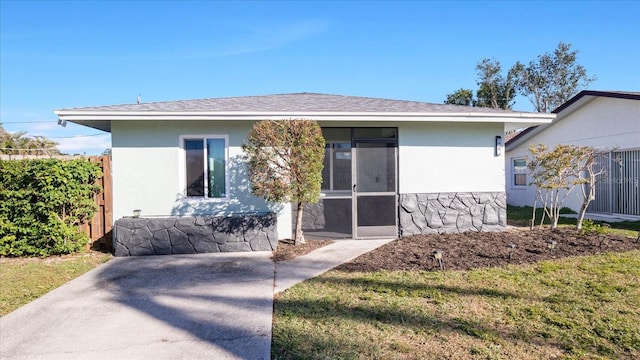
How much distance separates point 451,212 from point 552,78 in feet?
101

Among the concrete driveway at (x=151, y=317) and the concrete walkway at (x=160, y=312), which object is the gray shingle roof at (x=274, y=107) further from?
the concrete driveway at (x=151, y=317)

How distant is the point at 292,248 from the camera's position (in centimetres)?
Result: 730

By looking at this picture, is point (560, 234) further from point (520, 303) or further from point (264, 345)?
point (264, 345)

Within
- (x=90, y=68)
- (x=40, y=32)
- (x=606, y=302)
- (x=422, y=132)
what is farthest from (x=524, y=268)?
(x=90, y=68)

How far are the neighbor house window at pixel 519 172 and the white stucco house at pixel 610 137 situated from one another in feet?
4.94

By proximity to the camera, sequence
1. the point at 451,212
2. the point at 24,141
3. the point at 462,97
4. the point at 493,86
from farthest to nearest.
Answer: the point at 493,86
the point at 462,97
the point at 24,141
the point at 451,212

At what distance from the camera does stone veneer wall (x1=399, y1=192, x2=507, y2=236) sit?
27.6 ft

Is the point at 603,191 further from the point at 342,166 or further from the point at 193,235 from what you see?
the point at 193,235

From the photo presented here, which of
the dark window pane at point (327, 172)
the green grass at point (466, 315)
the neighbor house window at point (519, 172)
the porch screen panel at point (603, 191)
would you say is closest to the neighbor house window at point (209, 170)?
the dark window pane at point (327, 172)

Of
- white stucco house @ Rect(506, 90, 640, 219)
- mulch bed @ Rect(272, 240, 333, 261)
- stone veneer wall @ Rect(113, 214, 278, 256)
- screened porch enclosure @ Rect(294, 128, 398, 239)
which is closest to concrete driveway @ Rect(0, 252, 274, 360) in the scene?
mulch bed @ Rect(272, 240, 333, 261)

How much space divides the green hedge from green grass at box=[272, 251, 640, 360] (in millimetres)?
5103

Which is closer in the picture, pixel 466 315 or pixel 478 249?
pixel 466 315

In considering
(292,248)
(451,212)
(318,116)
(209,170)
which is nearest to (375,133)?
(318,116)

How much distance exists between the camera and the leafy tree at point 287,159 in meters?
6.89
